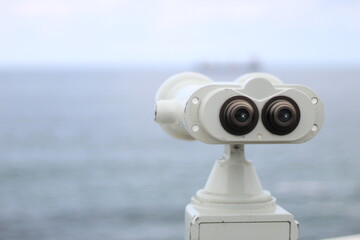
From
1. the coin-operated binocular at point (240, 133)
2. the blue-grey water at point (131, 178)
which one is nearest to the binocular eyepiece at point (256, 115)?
the coin-operated binocular at point (240, 133)

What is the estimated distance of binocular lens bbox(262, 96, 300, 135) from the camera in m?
1.75

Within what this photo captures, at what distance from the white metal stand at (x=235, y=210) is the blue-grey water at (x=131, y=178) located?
19972 mm

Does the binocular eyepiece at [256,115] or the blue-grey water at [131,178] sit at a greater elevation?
the binocular eyepiece at [256,115]

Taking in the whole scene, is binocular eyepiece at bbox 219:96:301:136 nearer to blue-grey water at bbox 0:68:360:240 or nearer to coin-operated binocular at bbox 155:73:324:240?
coin-operated binocular at bbox 155:73:324:240

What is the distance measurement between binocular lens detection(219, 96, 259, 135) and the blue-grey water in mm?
20206

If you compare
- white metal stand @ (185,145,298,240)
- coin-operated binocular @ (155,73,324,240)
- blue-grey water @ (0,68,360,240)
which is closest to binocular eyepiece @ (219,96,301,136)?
coin-operated binocular @ (155,73,324,240)

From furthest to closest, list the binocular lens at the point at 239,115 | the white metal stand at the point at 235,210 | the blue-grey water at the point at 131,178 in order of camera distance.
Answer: the blue-grey water at the point at 131,178, the white metal stand at the point at 235,210, the binocular lens at the point at 239,115

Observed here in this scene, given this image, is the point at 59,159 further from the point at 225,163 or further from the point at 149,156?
the point at 225,163

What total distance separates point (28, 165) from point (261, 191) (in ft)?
114

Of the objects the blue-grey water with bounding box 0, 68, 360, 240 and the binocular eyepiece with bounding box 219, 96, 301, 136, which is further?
the blue-grey water with bounding box 0, 68, 360, 240

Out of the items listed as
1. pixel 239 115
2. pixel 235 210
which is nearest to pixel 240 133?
pixel 239 115

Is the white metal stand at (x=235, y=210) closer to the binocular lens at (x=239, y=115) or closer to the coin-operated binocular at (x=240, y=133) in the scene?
the coin-operated binocular at (x=240, y=133)

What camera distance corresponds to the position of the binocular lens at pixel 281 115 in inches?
69.1

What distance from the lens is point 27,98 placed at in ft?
255
